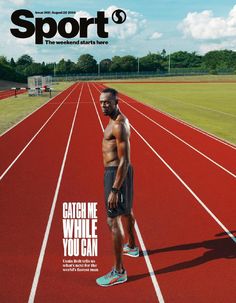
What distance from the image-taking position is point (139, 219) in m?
7.06

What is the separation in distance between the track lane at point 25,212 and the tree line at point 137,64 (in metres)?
110

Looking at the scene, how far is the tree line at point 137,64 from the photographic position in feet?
412

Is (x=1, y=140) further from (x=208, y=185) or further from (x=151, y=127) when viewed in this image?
(x=208, y=185)

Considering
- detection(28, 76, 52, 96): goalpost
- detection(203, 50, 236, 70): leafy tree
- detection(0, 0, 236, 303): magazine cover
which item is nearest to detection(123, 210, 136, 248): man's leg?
detection(0, 0, 236, 303): magazine cover

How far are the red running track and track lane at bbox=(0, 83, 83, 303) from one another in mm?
14

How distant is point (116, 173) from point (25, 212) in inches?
133

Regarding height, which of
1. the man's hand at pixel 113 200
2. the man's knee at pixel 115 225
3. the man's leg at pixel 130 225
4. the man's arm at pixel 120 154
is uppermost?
the man's arm at pixel 120 154

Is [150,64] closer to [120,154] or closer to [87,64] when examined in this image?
[87,64]

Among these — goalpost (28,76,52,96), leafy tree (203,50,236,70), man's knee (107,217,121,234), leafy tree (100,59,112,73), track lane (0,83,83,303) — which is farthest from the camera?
leafy tree (100,59,112,73)

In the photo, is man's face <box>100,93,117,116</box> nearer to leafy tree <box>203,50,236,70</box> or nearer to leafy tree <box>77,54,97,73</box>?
leafy tree <box>77,54,97,73</box>

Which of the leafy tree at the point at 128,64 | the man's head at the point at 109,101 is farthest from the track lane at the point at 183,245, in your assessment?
the leafy tree at the point at 128,64

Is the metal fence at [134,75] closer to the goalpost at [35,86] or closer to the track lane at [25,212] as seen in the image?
the goalpost at [35,86]

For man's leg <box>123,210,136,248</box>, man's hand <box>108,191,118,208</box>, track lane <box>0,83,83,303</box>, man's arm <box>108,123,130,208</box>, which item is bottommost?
track lane <box>0,83,83,303</box>

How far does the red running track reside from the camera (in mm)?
4824
